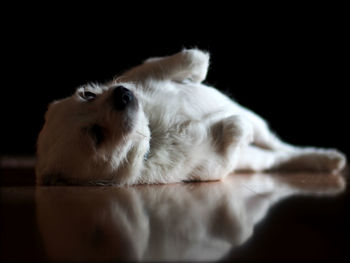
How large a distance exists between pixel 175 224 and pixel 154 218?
0.37 feet

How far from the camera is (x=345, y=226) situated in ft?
4.15

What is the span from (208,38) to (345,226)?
3.54m

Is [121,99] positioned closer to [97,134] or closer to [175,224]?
[97,134]

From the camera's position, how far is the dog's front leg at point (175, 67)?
8.57 ft

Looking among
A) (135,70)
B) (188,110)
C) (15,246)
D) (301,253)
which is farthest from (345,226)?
(135,70)

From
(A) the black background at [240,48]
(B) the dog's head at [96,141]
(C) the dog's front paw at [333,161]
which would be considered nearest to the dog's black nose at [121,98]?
(B) the dog's head at [96,141]

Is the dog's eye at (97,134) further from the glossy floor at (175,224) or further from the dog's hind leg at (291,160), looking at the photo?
the dog's hind leg at (291,160)

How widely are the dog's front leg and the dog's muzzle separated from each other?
1.70 ft

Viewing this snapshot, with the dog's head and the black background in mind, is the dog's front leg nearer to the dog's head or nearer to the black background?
the dog's head

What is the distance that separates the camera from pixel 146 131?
221 centimetres

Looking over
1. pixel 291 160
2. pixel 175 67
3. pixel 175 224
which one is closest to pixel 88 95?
pixel 175 67

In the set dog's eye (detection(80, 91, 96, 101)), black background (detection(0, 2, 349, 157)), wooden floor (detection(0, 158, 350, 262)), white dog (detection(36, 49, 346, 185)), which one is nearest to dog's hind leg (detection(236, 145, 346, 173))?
white dog (detection(36, 49, 346, 185))

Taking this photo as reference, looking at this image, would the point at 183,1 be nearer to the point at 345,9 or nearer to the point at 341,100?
the point at 345,9

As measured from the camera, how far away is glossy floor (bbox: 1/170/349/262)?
1.01 meters
